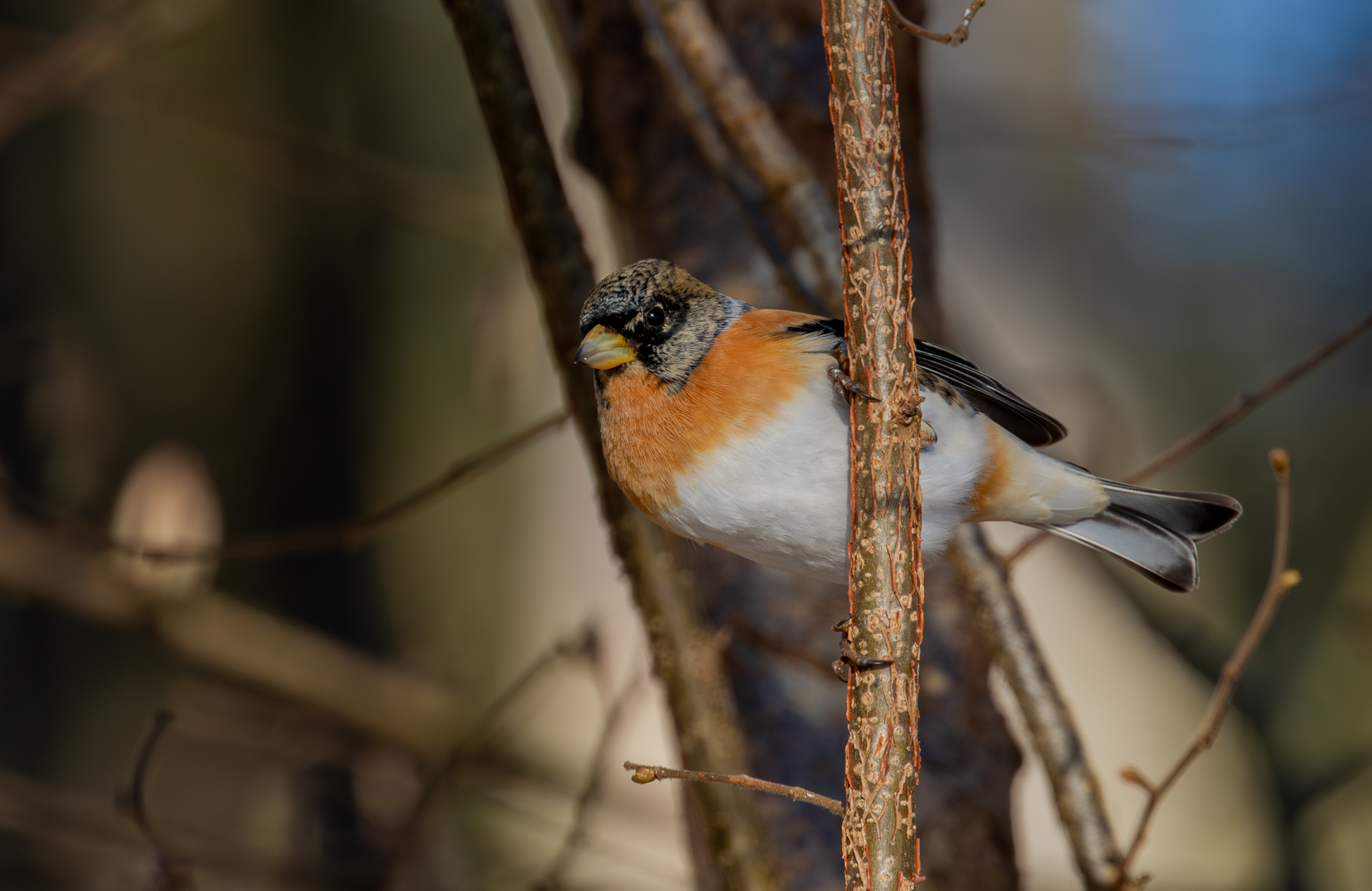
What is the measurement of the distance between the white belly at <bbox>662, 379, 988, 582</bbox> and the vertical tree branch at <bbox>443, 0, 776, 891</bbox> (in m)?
0.32

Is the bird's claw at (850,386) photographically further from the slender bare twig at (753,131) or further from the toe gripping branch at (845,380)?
the slender bare twig at (753,131)

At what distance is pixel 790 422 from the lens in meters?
1.44

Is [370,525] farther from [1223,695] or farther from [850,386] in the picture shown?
[1223,695]

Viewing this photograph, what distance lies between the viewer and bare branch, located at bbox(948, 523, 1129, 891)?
178 cm

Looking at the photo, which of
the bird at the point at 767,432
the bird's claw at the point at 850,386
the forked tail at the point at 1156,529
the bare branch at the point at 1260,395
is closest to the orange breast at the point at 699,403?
the bird at the point at 767,432

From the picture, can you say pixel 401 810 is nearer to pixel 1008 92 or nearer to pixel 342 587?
pixel 342 587

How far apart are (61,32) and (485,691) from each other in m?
2.81

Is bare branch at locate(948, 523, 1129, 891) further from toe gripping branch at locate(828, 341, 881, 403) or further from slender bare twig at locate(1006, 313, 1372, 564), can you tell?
toe gripping branch at locate(828, 341, 881, 403)

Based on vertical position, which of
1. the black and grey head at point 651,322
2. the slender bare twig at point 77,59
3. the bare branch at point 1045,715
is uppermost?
the slender bare twig at point 77,59

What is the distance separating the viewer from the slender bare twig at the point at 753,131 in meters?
1.88

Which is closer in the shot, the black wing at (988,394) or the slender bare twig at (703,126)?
the black wing at (988,394)

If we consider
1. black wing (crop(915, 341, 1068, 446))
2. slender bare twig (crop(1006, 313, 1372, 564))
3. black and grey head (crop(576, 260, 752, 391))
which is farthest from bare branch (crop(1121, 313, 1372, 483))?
black and grey head (crop(576, 260, 752, 391))

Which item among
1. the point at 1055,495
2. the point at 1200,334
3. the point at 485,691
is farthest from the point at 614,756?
the point at 1200,334

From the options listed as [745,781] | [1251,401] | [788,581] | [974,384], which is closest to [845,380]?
[745,781]
